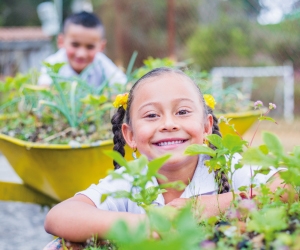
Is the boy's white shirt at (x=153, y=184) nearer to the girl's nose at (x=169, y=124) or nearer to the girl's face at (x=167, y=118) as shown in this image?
the girl's face at (x=167, y=118)

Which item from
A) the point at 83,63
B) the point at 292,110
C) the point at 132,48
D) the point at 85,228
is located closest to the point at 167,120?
the point at 85,228

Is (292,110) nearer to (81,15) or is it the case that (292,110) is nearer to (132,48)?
(132,48)

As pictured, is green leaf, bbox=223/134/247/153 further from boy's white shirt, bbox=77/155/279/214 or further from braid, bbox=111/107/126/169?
braid, bbox=111/107/126/169

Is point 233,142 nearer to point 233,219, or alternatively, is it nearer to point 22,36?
point 233,219

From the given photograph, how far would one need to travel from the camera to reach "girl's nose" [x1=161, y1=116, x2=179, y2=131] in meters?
1.29

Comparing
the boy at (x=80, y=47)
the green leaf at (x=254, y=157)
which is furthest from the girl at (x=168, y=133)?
the boy at (x=80, y=47)

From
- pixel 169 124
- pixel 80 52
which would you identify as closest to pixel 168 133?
pixel 169 124

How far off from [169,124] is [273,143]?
571 mm

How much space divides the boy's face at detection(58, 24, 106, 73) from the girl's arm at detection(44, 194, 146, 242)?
2.32 metres

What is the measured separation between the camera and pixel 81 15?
3.66 m

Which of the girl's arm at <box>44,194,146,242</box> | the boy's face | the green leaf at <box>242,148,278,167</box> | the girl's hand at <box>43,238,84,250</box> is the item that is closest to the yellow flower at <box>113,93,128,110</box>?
the girl's arm at <box>44,194,146,242</box>

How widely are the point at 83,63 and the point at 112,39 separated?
582cm

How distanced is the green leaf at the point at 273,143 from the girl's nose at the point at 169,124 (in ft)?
1.87

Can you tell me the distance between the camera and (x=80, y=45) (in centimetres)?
342
